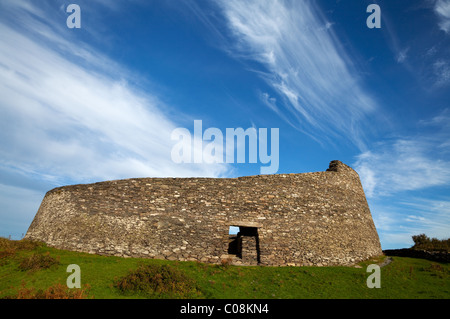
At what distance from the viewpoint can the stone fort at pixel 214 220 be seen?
1759 centimetres

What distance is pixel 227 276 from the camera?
1469 centimetres

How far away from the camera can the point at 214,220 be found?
1888cm

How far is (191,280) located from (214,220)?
5.86 meters

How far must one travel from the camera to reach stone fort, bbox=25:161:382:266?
Result: 1759 centimetres

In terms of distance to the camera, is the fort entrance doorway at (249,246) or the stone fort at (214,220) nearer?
the fort entrance doorway at (249,246)

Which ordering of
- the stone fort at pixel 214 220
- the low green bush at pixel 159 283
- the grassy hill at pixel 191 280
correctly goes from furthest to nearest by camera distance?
the stone fort at pixel 214 220 < the low green bush at pixel 159 283 < the grassy hill at pixel 191 280

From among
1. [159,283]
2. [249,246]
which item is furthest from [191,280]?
[249,246]

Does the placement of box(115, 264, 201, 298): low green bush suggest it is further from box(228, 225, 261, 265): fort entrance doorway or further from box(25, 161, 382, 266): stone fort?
box(228, 225, 261, 265): fort entrance doorway

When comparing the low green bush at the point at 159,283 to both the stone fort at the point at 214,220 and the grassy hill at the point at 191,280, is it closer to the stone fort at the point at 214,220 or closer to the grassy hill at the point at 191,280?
the grassy hill at the point at 191,280

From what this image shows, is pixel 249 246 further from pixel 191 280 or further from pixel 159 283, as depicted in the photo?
pixel 159 283

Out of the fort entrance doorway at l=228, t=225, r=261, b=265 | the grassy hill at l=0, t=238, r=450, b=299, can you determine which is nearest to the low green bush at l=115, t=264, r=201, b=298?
the grassy hill at l=0, t=238, r=450, b=299

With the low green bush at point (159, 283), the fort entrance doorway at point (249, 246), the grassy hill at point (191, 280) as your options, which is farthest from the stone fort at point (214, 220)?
the low green bush at point (159, 283)

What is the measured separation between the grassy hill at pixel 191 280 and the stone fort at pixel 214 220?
46.2 inches

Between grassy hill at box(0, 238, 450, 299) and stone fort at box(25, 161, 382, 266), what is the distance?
1174 mm
